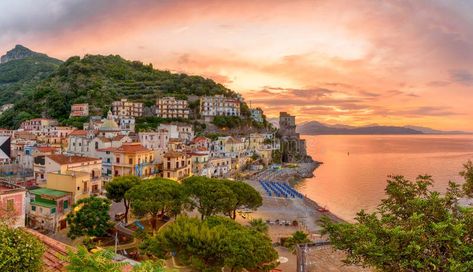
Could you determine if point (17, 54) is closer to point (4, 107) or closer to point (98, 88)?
point (4, 107)

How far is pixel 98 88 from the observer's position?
276 feet

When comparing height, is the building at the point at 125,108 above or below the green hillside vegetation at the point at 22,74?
below

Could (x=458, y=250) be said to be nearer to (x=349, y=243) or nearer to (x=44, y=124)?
(x=349, y=243)

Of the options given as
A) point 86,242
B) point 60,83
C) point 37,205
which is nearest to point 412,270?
point 86,242

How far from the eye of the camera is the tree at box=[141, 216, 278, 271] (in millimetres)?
15320

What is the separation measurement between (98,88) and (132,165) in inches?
2033

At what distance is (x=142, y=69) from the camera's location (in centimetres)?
11294

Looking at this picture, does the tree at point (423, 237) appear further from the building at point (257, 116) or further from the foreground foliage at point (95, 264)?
the building at point (257, 116)

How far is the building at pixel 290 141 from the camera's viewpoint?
92.0 m

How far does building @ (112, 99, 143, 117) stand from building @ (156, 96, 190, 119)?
5.07 meters

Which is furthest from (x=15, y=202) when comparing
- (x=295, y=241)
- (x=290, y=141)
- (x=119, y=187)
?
(x=290, y=141)

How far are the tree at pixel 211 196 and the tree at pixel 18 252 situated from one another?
1729 cm

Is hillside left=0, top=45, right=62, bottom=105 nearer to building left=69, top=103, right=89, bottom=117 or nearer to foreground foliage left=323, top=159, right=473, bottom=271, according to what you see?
building left=69, top=103, right=89, bottom=117

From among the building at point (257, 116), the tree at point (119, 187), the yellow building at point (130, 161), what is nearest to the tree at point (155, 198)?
the tree at point (119, 187)
